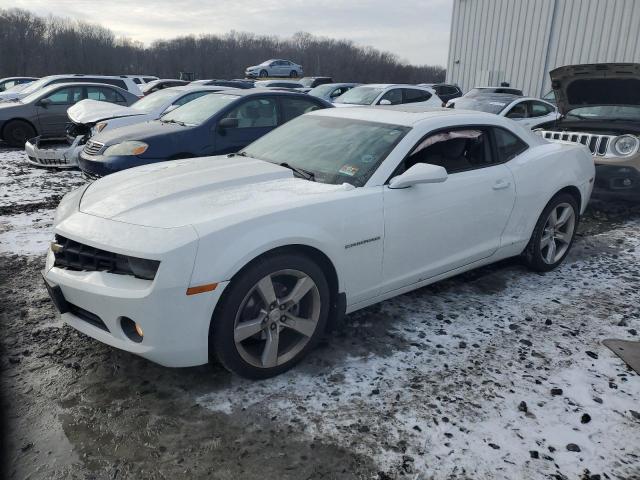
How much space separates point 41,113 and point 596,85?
1092cm

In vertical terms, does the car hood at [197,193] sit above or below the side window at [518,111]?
below

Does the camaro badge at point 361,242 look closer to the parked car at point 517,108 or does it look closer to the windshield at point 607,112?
the windshield at point 607,112

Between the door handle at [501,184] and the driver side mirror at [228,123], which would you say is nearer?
the door handle at [501,184]

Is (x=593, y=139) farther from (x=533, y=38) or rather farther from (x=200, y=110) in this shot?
(x=533, y=38)

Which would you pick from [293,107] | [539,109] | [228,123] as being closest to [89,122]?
[228,123]

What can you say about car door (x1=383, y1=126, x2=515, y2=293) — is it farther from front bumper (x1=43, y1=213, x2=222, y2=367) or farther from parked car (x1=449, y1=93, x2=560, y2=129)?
parked car (x1=449, y1=93, x2=560, y2=129)

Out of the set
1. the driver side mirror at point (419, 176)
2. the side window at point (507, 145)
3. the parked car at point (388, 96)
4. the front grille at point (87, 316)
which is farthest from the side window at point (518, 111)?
the front grille at point (87, 316)

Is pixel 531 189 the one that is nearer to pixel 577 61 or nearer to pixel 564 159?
pixel 564 159

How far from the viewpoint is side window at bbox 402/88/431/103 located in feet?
42.7

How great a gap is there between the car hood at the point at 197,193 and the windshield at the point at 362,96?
31.7 ft

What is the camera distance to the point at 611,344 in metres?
3.26

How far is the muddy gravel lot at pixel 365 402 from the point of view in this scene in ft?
7.18

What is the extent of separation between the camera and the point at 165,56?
72.8 m

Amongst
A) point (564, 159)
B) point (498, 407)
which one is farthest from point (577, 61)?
point (498, 407)
